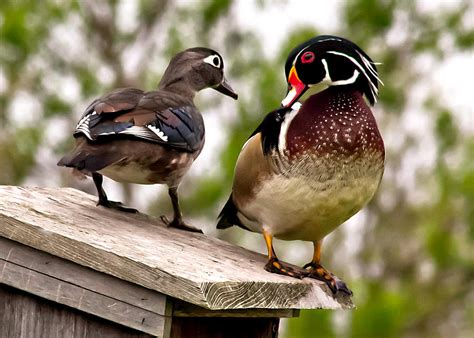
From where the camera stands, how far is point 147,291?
2.82m

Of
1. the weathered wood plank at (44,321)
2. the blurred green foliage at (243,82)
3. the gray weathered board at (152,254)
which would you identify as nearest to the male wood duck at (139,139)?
the gray weathered board at (152,254)

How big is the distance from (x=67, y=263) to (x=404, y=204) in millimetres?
6461

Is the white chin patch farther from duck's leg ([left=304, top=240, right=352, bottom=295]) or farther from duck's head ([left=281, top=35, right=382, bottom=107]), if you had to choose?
duck's leg ([left=304, top=240, right=352, bottom=295])

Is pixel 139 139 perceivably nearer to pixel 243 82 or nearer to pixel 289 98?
pixel 289 98

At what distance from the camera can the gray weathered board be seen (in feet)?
9.06

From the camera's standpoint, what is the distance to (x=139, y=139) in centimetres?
316

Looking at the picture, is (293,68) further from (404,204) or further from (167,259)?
(404,204)

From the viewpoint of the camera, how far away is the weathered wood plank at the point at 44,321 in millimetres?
2949

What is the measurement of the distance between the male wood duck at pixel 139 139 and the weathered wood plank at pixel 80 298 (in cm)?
31

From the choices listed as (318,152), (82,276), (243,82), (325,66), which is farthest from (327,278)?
(243,82)

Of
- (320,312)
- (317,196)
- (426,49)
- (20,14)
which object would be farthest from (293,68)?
(426,49)

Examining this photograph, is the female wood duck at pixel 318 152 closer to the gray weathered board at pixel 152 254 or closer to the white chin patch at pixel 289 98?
the white chin patch at pixel 289 98

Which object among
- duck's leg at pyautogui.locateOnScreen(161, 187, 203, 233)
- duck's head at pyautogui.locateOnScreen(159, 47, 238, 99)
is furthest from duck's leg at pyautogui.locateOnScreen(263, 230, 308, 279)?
duck's head at pyautogui.locateOnScreen(159, 47, 238, 99)

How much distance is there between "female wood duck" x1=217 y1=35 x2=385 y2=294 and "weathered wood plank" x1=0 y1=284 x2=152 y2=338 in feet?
1.76
